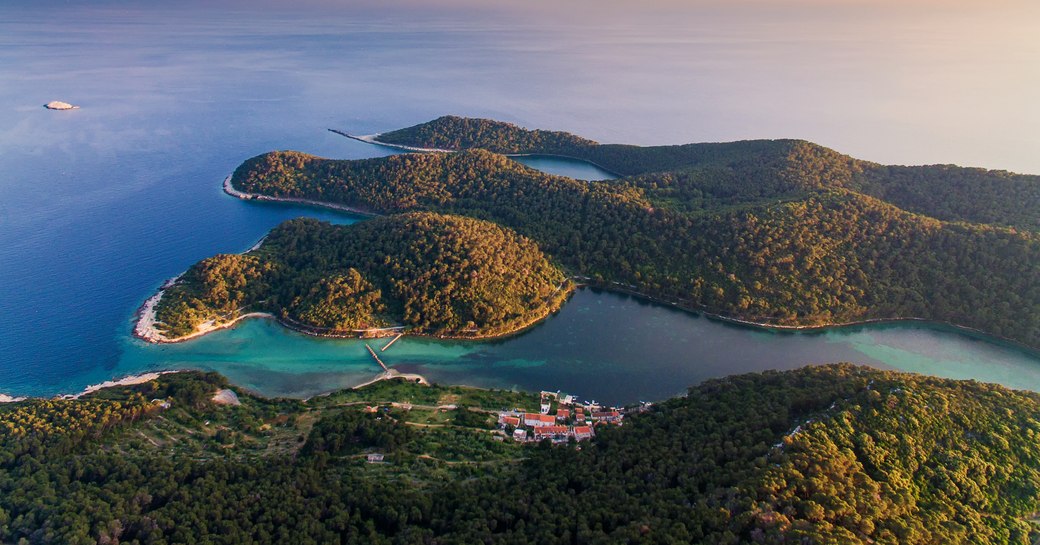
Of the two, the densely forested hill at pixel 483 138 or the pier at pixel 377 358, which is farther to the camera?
the densely forested hill at pixel 483 138

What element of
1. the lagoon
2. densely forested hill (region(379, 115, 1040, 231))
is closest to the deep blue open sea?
the lagoon

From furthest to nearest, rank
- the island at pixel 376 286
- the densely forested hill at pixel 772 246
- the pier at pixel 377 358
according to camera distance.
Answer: the densely forested hill at pixel 772 246 < the island at pixel 376 286 < the pier at pixel 377 358

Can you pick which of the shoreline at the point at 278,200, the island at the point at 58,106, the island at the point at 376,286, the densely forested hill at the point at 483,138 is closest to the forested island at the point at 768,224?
the shoreline at the point at 278,200

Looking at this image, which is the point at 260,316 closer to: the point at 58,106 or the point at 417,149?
the point at 417,149

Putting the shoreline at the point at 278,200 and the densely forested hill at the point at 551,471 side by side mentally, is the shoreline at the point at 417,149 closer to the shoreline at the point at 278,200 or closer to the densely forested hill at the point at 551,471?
the shoreline at the point at 278,200

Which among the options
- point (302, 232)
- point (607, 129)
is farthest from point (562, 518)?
point (607, 129)
